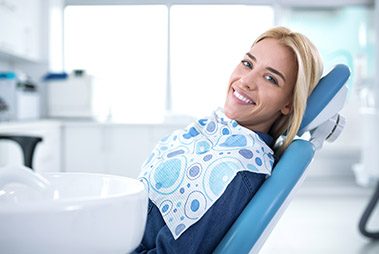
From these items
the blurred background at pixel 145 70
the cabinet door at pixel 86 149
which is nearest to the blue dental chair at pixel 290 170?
the blurred background at pixel 145 70

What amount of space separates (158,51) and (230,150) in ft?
11.4

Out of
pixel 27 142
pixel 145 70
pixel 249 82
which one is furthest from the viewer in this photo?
pixel 145 70

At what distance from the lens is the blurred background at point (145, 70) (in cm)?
365

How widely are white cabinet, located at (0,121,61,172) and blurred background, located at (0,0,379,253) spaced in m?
0.02

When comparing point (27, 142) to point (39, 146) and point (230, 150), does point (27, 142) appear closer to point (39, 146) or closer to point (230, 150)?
point (39, 146)

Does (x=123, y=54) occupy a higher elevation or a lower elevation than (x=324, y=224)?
higher

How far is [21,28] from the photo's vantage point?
365 cm

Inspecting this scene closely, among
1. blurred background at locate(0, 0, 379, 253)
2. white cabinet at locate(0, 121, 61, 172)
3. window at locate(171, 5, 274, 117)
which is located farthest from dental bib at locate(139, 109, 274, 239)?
window at locate(171, 5, 274, 117)

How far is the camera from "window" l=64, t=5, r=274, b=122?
4328 mm

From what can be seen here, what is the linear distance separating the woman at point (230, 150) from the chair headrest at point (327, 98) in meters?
0.03

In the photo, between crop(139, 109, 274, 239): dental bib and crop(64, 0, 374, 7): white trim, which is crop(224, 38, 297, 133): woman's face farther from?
crop(64, 0, 374, 7): white trim

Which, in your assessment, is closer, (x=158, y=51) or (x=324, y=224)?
(x=324, y=224)

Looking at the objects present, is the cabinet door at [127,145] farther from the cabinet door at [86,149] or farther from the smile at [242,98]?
the smile at [242,98]

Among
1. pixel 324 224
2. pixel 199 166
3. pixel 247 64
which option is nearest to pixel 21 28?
pixel 324 224
